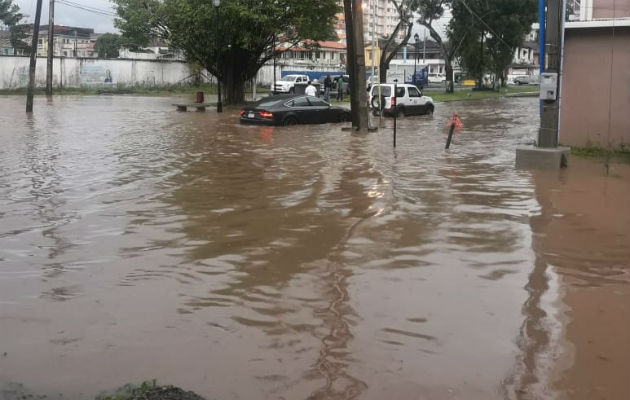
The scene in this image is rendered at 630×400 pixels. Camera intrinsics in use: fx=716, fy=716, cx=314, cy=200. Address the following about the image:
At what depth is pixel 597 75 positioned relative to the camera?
16.8 metres

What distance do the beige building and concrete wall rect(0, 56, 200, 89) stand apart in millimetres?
48552

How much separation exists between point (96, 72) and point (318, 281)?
191ft

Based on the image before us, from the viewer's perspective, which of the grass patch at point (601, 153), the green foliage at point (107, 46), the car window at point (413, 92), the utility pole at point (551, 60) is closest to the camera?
the utility pole at point (551, 60)

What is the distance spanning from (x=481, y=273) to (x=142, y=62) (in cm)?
6111

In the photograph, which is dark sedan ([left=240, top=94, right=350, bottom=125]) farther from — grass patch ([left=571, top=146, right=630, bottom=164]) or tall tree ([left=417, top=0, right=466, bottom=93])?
tall tree ([left=417, top=0, right=466, bottom=93])

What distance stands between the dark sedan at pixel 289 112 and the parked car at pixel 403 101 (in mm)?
4791

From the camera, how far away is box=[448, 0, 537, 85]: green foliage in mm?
57969

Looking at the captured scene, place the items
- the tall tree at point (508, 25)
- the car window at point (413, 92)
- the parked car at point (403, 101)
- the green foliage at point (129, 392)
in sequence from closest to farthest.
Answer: the green foliage at point (129, 392) → the parked car at point (403, 101) → the car window at point (413, 92) → the tall tree at point (508, 25)

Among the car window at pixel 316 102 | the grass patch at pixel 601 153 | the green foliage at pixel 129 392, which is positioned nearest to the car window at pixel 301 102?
the car window at pixel 316 102

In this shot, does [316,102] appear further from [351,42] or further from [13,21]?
[13,21]

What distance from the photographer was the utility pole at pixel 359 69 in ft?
79.2

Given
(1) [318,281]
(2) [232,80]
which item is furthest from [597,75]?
(2) [232,80]

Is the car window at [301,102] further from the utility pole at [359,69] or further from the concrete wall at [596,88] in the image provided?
the concrete wall at [596,88]

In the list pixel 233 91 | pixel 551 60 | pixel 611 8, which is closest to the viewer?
pixel 551 60
